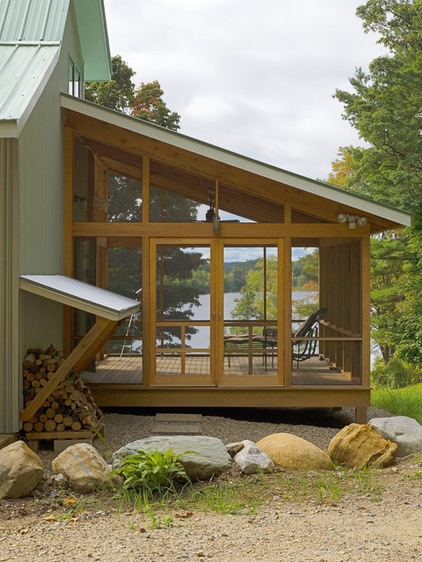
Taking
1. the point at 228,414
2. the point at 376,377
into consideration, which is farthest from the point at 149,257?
the point at 376,377

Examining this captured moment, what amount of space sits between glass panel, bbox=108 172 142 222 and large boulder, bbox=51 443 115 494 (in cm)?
450

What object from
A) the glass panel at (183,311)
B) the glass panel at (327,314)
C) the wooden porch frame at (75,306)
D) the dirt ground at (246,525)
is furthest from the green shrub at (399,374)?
the dirt ground at (246,525)

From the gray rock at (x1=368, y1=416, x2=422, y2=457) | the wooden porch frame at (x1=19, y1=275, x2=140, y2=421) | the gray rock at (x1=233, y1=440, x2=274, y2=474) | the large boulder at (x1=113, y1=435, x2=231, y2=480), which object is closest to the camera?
the large boulder at (x1=113, y1=435, x2=231, y2=480)

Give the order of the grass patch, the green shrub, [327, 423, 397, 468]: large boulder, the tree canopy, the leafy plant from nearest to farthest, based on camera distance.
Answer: the leafy plant → [327, 423, 397, 468]: large boulder → the grass patch → the tree canopy → the green shrub

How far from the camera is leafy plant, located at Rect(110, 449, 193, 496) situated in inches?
252

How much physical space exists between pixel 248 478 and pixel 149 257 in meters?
4.32

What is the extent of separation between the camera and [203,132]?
40.0 metres

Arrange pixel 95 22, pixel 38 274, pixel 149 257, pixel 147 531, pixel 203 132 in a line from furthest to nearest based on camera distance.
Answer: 1. pixel 203 132
2. pixel 95 22
3. pixel 149 257
4. pixel 38 274
5. pixel 147 531

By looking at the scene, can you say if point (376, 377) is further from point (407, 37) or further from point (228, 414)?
point (228, 414)

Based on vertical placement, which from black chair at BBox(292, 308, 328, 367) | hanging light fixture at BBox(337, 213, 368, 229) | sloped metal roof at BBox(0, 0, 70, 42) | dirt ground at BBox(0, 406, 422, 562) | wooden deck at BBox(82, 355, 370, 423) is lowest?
dirt ground at BBox(0, 406, 422, 562)

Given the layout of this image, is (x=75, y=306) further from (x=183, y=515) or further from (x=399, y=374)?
(x=399, y=374)

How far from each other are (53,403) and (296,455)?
9.53 feet

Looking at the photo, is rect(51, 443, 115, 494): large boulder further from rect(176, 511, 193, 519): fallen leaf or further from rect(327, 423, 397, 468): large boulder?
rect(327, 423, 397, 468): large boulder

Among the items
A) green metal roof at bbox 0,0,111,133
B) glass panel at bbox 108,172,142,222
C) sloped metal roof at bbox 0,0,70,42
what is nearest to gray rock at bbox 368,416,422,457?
glass panel at bbox 108,172,142,222
